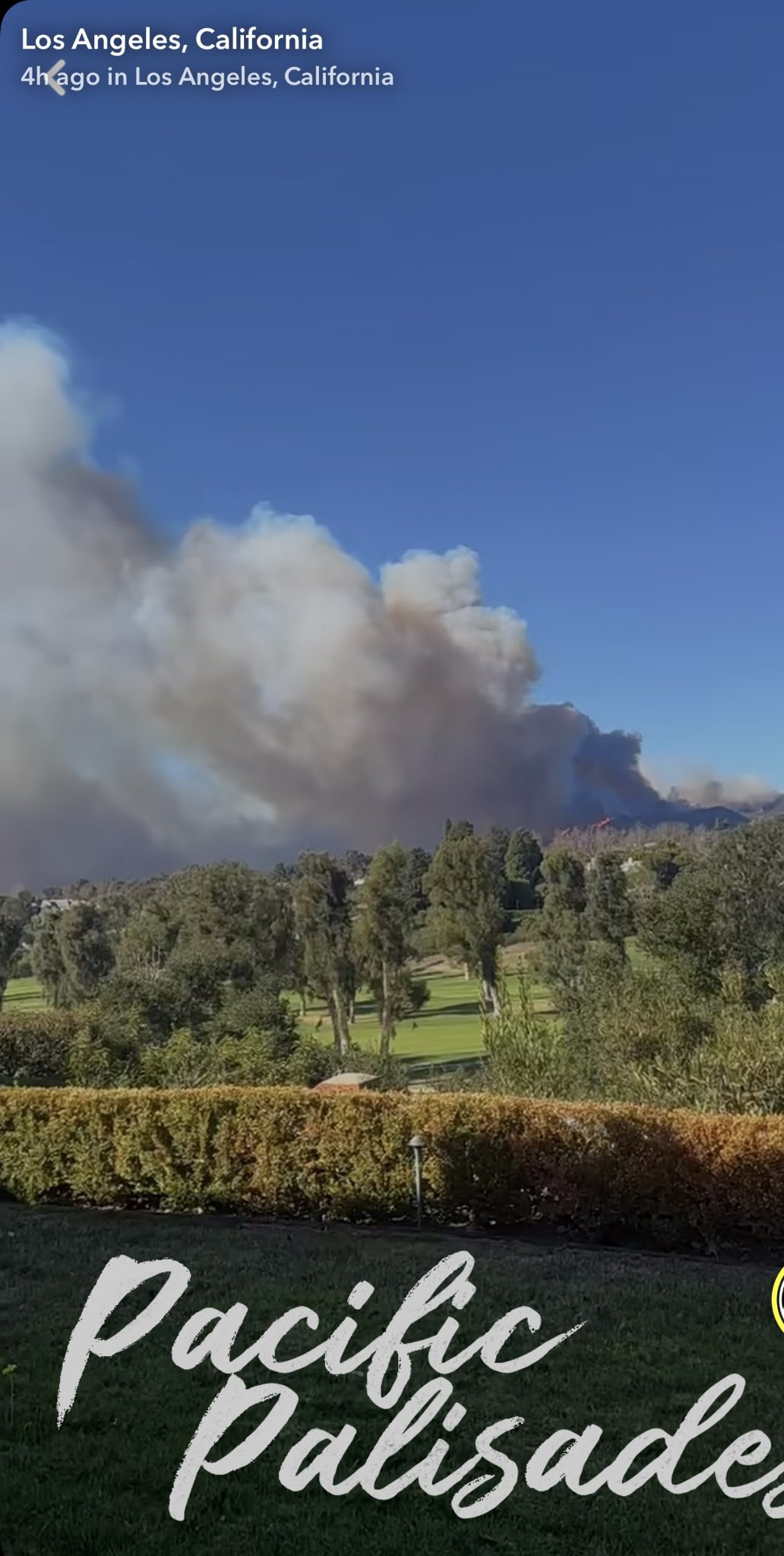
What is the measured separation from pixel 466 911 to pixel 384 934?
138 inches

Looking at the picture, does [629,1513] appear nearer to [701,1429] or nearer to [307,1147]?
[701,1429]

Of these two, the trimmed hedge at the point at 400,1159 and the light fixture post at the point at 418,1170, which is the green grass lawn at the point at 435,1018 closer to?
the trimmed hedge at the point at 400,1159

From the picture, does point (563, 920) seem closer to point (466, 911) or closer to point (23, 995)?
point (466, 911)

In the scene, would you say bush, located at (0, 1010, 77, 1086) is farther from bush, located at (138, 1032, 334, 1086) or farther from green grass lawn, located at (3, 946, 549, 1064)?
green grass lawn, located at (3, 946, 549, 1064)

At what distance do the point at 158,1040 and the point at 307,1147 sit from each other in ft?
57.1

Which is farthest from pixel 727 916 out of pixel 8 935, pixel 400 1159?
pixel 8 935

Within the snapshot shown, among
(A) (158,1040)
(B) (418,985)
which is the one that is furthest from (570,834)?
(A) (158,1040)

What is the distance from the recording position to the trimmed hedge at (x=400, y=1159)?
8.16 meters

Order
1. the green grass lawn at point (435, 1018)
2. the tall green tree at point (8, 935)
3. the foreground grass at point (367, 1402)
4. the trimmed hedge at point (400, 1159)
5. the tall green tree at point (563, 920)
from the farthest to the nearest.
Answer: the tall green tree at point (8, 935)
the green grass lawn at point (435, 1018)
the tall green tree at point (563, 920)
the trimmed hedge at point (400, 1159)
the foreground grass at point (367, 1402)

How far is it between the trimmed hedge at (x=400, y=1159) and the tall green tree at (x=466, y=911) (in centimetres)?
2938

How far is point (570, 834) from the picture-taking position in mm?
73875

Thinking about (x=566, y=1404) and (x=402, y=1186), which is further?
(x=402, y=1186)

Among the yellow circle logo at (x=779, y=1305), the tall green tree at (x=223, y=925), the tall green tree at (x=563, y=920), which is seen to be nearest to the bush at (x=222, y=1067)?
the yellow circle logo at (x=779, y=1305)

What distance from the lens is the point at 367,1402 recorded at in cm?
443
